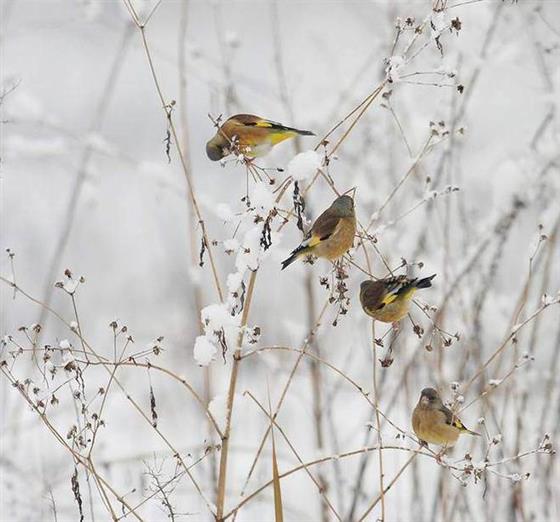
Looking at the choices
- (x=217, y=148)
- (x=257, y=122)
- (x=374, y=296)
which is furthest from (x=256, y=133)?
(x=374, y=296)

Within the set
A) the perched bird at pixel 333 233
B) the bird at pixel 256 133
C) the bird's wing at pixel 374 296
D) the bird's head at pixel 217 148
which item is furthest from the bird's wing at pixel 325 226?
the bird's head at pixel 217 148

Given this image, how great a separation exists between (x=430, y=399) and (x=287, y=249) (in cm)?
402

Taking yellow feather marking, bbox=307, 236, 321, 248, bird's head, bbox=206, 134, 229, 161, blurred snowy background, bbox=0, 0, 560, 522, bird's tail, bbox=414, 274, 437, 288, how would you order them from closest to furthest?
bird's tail, bbox=414, 274, 437, 288, yellow feather marking, bbox=307, 236, 321, 248, bird's head, bbox=206, 134, 229, 161, blurred snowy background, bbox=0, 0, 560, 522

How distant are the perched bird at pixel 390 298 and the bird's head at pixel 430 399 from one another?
32 cm

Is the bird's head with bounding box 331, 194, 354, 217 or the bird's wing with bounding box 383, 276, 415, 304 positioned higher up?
the bird's head with bounding box 331, 194, 354, 217

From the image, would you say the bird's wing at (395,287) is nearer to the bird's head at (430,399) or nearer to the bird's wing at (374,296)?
the bird's wing at (374,296)

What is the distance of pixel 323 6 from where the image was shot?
9.80 metres

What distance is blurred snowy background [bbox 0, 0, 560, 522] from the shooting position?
3029mm

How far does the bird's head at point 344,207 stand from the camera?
1.73 metres

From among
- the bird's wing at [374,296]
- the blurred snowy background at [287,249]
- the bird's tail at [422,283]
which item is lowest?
the bird's tail at [422,283]

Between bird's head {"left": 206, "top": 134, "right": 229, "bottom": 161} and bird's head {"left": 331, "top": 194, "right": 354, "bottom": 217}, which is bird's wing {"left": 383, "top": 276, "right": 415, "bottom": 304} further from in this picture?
bird's head {"left": 206, "top": 134, "right": 229, "bottom": 161}

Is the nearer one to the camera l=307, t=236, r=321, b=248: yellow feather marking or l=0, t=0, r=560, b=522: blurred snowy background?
l=307, t=236, r=321, b=248: yellow feather marking

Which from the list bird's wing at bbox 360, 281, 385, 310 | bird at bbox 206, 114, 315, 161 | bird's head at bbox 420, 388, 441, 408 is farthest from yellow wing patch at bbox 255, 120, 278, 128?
bird's head at bbox 420, 388, 441, 408

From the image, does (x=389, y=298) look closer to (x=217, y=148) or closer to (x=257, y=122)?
(x=257, y=122)
